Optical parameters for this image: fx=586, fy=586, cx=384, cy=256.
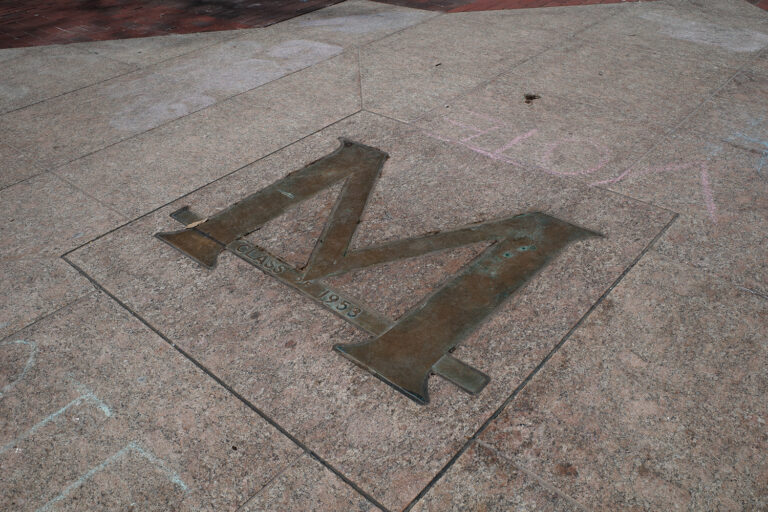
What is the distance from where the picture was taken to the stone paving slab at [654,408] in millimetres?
2412

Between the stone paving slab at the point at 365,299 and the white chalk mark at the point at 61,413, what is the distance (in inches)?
19.0

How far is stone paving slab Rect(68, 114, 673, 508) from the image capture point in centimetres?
266

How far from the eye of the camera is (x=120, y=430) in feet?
8.94

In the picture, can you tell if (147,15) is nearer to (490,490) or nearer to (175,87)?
(175,87)

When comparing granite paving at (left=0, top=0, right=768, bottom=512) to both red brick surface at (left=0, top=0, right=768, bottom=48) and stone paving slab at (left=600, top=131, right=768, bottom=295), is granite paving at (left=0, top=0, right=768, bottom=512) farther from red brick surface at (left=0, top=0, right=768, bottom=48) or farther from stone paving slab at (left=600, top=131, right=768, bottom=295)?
red brick surface at (left=0, top=0, right=768, bottom=48)

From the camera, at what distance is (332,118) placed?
214 inches

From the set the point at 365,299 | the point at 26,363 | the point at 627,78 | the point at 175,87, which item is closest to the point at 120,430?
the point at 26,363

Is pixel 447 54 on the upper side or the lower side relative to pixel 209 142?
upper

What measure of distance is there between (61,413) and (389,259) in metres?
1.94

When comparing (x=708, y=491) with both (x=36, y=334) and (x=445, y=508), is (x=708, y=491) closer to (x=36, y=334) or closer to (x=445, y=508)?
(x=445, y=508)

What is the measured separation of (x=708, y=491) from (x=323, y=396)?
1697 mm

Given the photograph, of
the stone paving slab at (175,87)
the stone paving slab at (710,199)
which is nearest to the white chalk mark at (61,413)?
the stone paving slab at (175,87)

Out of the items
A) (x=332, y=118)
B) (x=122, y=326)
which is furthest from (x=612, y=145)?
(x=122, y=326)

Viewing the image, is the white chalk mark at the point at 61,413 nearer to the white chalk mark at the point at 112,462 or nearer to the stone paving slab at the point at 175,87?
the white chalk mark at the point at 112,462
